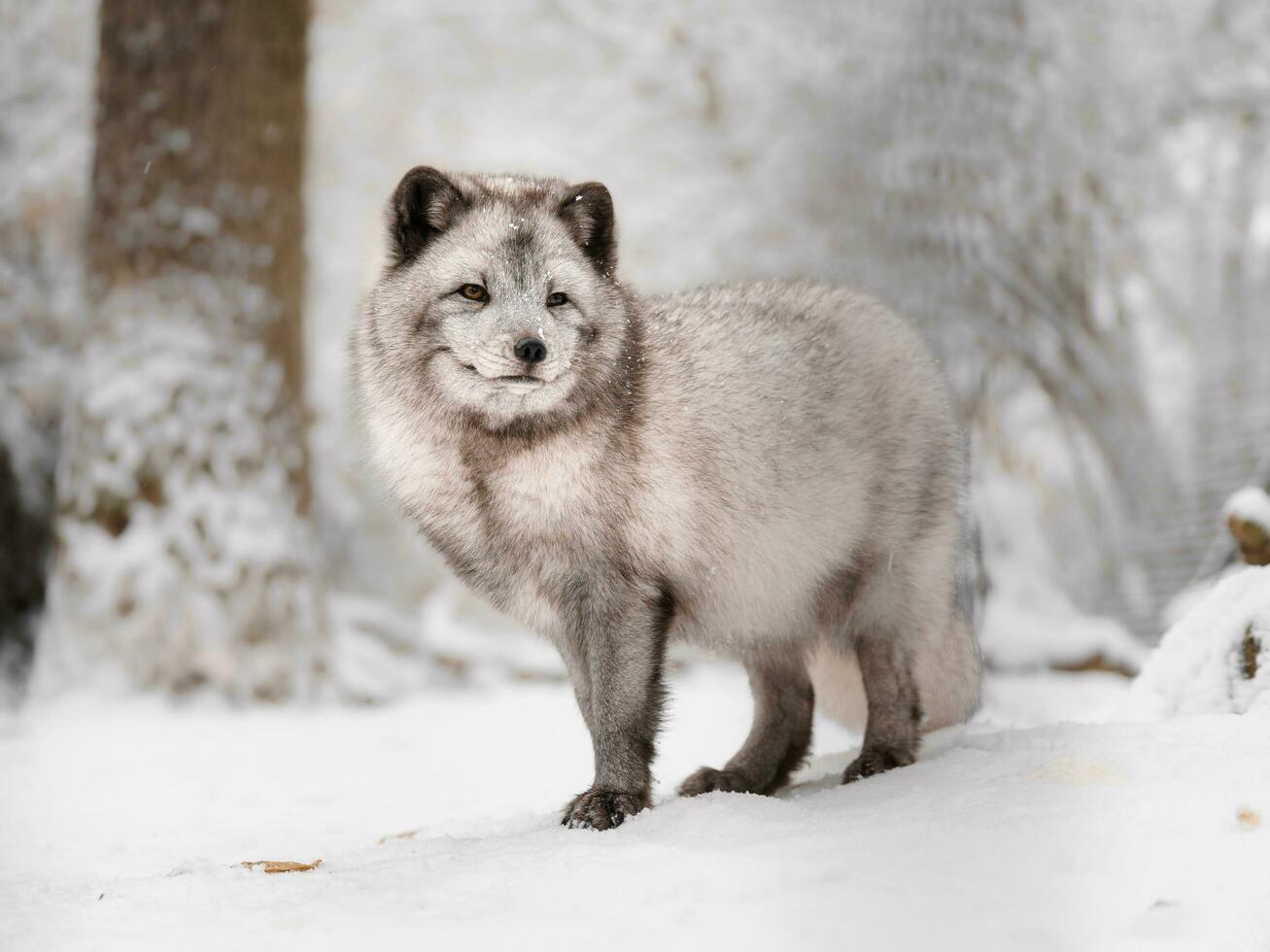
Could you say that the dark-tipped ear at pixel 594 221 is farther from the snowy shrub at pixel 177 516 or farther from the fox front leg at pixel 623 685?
the snowy shrub at pixel 177 516

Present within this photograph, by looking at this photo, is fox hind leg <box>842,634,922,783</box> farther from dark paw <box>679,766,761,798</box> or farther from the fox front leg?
the fox front leg

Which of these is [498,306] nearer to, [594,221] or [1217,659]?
[594,221]

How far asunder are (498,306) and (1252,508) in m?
2.57

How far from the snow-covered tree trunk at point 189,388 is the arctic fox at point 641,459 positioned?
3176 millimetres

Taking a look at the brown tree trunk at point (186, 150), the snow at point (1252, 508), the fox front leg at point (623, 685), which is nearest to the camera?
the fox front leg at point (623, 685)

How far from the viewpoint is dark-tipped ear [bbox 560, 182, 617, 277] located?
3104mm

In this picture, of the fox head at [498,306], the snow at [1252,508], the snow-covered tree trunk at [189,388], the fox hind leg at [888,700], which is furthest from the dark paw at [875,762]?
the snow-covered tree trunk at [189,388]

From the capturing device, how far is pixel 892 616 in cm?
346

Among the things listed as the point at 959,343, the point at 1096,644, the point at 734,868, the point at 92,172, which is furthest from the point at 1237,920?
the point at 92,172

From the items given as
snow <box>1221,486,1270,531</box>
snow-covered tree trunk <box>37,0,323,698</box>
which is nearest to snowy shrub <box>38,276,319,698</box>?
snow-covered tree trunk <box>37,0,323,698</box>

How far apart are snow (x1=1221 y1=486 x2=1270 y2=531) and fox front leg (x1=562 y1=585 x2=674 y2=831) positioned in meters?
2.09

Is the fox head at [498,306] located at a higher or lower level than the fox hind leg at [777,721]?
higher

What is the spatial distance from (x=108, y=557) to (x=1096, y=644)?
5333 millimetres

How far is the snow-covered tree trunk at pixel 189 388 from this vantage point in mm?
5949
